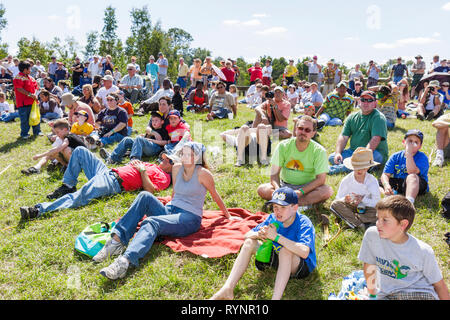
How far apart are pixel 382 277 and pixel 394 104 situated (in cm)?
799

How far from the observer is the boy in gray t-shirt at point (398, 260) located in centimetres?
264

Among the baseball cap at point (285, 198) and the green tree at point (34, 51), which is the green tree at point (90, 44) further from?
the baseball cap at point (285, 198)

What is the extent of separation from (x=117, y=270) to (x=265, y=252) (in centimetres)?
151

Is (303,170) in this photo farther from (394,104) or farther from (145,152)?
(394,104)

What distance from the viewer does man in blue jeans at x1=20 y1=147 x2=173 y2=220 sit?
531cm

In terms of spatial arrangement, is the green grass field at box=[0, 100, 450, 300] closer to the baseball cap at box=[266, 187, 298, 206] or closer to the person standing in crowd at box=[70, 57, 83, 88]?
the baseball cap at box=[266, 187, 298, 206]

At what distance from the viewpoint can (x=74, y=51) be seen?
38156 mm

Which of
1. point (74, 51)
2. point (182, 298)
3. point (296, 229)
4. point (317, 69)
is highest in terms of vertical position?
point (74, 51)

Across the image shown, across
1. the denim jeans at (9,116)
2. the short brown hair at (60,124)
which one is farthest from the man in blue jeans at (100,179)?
the denim jeans at (9,116)

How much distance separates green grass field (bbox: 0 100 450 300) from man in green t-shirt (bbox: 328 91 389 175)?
37cm

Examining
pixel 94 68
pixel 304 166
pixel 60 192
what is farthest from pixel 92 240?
pixel 94 68
